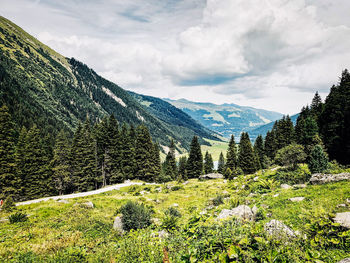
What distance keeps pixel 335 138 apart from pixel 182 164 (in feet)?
166

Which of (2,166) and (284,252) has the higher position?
(284,252)

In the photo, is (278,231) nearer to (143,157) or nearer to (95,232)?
(95,232)

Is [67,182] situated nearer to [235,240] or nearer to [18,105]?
[235,240]

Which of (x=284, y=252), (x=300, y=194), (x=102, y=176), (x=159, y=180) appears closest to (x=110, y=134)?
(x=102, y=176)

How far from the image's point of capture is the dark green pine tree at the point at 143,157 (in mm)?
48094

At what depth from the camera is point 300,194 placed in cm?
1234

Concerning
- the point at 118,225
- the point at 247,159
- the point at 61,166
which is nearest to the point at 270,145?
the point at 247,159

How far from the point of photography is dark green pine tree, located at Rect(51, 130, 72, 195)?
4359 cm

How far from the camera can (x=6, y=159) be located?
34812 mm

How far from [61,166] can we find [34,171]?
545 centimetres

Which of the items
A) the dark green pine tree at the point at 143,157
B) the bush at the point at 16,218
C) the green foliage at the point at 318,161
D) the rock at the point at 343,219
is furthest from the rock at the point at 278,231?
the dark green pine tree at the point at 143,157

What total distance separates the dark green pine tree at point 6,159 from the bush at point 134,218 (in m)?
36.4

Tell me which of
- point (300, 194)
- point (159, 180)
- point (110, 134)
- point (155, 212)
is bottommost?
point (159, 180)

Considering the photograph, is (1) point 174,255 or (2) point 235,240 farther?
(1) point 174,255
